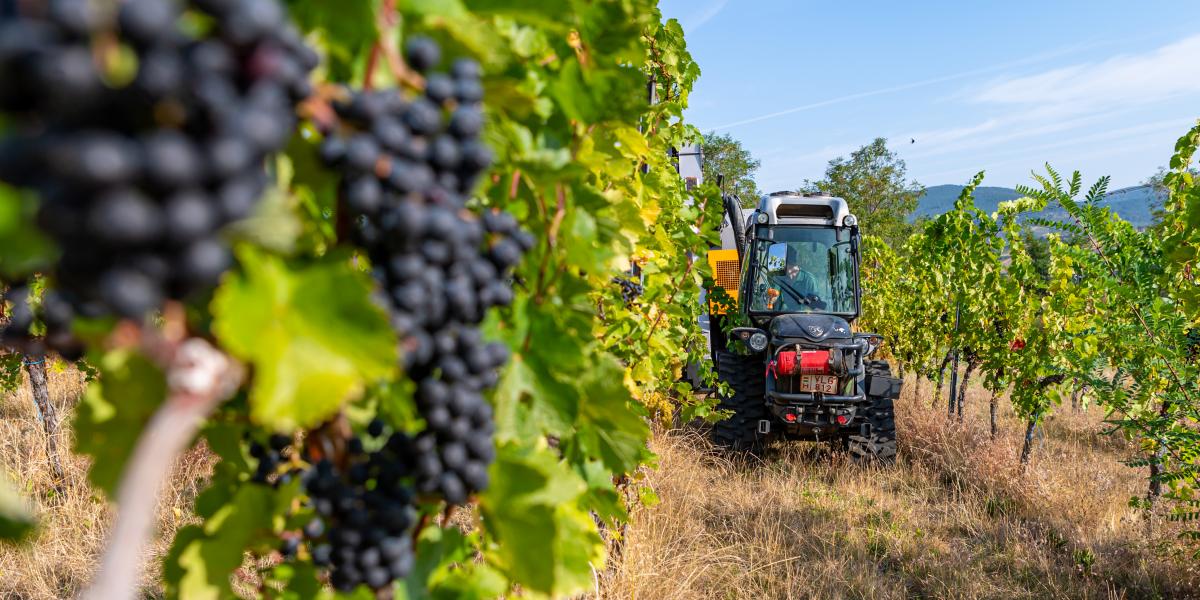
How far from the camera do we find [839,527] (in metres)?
5.24

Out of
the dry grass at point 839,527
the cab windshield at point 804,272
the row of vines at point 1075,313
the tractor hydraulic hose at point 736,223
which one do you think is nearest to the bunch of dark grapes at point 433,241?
the dry grass at point 839,527

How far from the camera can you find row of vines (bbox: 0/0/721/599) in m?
0.46

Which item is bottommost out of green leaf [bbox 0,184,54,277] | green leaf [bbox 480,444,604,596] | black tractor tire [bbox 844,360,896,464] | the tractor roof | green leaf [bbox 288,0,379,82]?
black tractor tire [bbox 844,360,896,464]

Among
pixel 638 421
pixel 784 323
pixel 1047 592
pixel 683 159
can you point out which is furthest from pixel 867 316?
pixel 638 421

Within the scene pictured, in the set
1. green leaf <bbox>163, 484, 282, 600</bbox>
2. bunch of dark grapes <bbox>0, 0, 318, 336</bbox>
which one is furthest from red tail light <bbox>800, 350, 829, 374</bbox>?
bunch of dark grapes <bbox>0, 0, 318, 336</bbox>

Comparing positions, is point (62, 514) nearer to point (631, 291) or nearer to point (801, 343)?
point (631, 291)

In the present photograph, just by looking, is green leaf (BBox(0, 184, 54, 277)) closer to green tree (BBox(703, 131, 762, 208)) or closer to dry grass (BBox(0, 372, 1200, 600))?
dry grass (BBox(0, 372, 1200, 600))

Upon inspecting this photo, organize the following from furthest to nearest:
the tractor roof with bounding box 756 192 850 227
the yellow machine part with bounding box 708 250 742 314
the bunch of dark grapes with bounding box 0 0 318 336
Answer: the yellow machine part with bounding box 708 250 742 314 → the tractor roof with bounding box 756 192 850 227 → the bunch of dark grapes with bounding box 0 0 318 336

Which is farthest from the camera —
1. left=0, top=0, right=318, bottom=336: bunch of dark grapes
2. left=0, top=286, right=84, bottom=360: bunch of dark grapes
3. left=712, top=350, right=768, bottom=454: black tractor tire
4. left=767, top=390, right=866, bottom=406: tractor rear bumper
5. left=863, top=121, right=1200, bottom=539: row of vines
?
left=712, top=350, right=768, bottom=454: black tractor tire

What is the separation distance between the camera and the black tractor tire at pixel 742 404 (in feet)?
22.6

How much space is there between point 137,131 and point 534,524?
674 mm

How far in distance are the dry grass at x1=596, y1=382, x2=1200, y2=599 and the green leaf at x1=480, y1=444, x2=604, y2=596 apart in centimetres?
265

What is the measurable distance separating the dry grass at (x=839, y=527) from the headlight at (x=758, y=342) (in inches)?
45.6

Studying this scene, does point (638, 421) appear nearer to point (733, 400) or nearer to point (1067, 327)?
point (733, 400)
